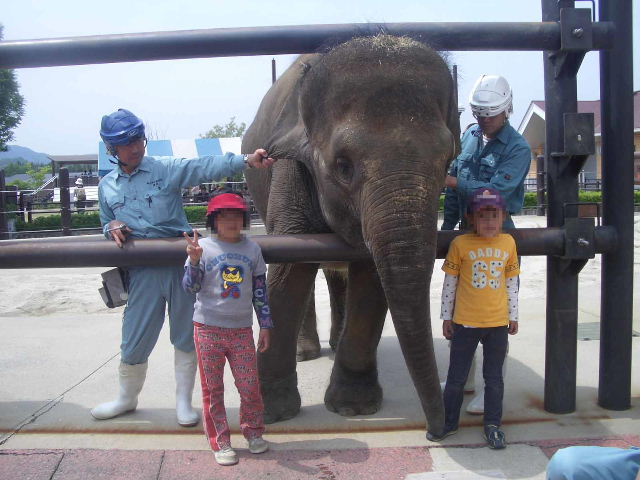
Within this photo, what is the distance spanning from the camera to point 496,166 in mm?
3725

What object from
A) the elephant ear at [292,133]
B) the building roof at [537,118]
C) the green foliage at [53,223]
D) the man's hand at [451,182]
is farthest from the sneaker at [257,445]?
the building roof at [537,118]

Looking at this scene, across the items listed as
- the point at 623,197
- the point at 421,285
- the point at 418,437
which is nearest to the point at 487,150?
the point at 623,197

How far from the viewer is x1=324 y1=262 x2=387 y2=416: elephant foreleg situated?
12.2 ft

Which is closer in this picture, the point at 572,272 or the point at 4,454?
the point at 4,454

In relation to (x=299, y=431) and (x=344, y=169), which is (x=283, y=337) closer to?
(x=299, y=431)

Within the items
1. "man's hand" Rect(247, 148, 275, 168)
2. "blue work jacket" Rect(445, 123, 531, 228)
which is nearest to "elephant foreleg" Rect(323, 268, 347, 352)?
"blue work jacket" Rect(445, 123, 531, 228)

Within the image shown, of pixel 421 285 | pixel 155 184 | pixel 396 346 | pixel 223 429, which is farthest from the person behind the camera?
pixel 396 346

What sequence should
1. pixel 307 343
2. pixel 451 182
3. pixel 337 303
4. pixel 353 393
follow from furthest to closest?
pixel 337 303
pixel 307 343
pixel 353 393
pixel 451 182

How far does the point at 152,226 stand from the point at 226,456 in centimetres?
129

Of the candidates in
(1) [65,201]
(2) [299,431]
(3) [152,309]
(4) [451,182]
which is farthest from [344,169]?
(1) [65,201]

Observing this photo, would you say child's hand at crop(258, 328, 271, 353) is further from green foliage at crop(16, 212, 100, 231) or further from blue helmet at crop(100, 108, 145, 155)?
green foliage at crop(16, 212, 100, 231)

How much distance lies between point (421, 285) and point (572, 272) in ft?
4.17

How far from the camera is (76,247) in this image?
3.22 m

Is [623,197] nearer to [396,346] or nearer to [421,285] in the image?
[421,285]
